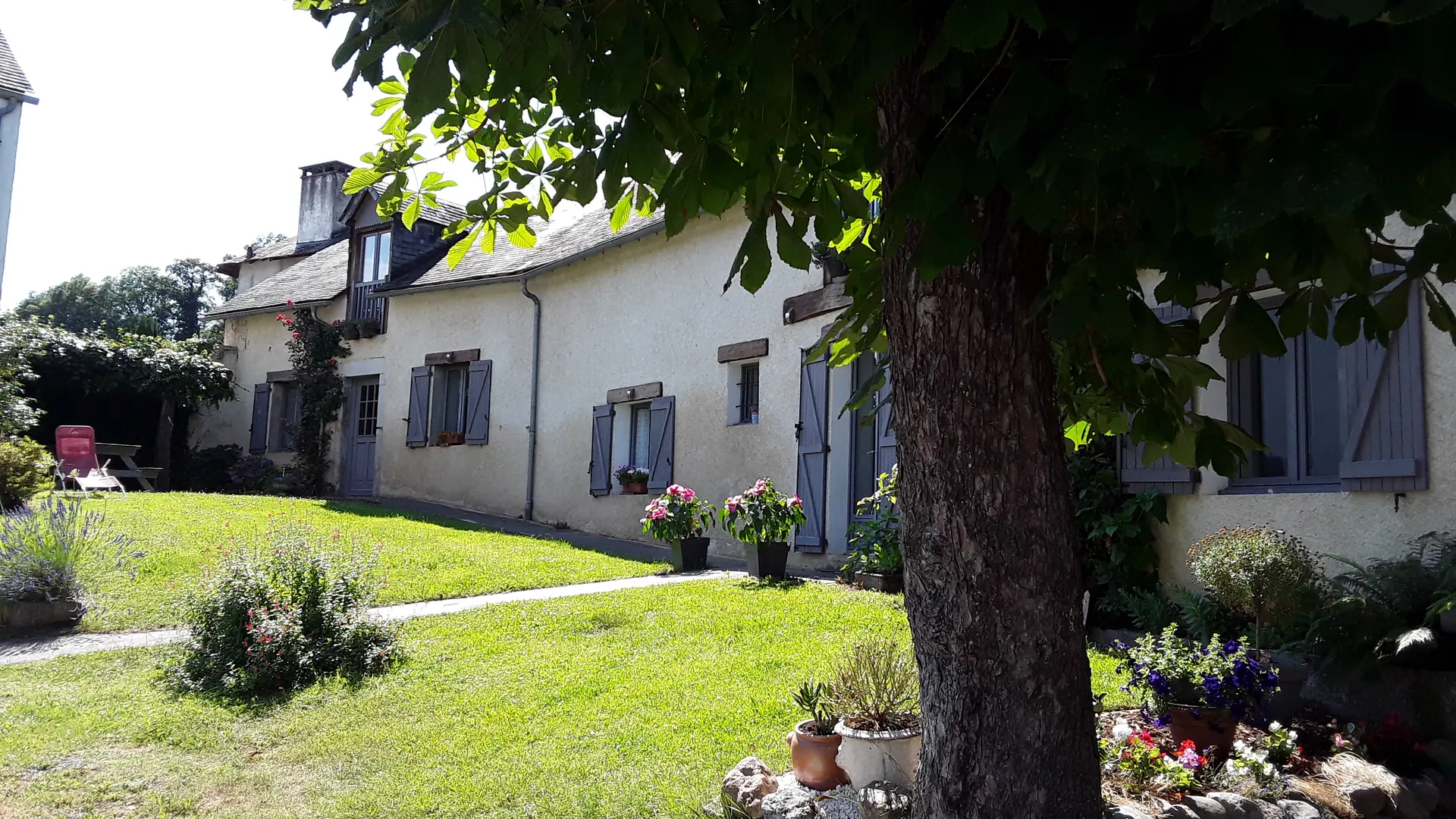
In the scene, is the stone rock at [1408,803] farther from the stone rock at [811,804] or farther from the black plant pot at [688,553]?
the black plant pot at [688,553]

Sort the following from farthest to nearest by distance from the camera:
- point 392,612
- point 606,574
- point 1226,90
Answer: point 606,574 → point 392,612 → point 1226,90

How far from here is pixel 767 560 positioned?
29.3 feet

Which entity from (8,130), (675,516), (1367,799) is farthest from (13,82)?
(1367,799)

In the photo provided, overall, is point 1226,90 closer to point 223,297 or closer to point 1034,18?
point 1034,18

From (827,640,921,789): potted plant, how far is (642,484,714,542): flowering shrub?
5816 millimetres

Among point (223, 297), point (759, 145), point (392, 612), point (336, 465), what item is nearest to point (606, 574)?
point (392, 612)

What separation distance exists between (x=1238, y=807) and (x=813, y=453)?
6.81 meters

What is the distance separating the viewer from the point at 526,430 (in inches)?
579

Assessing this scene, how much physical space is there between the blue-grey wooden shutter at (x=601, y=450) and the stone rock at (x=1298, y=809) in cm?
1016

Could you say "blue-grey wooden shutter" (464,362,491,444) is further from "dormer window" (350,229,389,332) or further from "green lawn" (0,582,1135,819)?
"green lawn" (0,582,1135,819)

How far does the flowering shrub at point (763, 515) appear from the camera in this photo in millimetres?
8945

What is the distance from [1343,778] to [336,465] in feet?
52.5

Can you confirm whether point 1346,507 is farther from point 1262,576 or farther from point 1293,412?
point 1262,576

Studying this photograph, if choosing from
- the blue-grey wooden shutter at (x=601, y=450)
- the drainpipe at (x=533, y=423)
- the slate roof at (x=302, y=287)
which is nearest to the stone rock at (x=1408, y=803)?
the blue-grey wooden shutter at (x=601, y=450)
